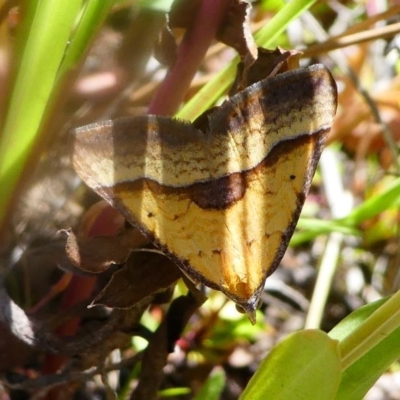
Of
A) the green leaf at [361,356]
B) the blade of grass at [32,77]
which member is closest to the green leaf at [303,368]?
the green leaf at [361,356]

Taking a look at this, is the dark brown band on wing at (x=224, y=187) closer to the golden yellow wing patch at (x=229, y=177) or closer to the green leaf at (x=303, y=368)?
the golden yellow wing patch at (x=229, y=177)

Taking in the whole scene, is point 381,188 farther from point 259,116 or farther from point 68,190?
point 259,116

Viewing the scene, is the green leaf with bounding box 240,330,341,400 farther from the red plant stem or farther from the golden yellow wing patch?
the red plant stem

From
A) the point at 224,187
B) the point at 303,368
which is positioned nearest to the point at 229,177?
the point at 224,187

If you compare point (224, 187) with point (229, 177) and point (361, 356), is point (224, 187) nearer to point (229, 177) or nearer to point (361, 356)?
point (229, 177)

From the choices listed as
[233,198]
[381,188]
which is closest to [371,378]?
[233,198]

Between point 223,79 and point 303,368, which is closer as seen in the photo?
point 303,368
